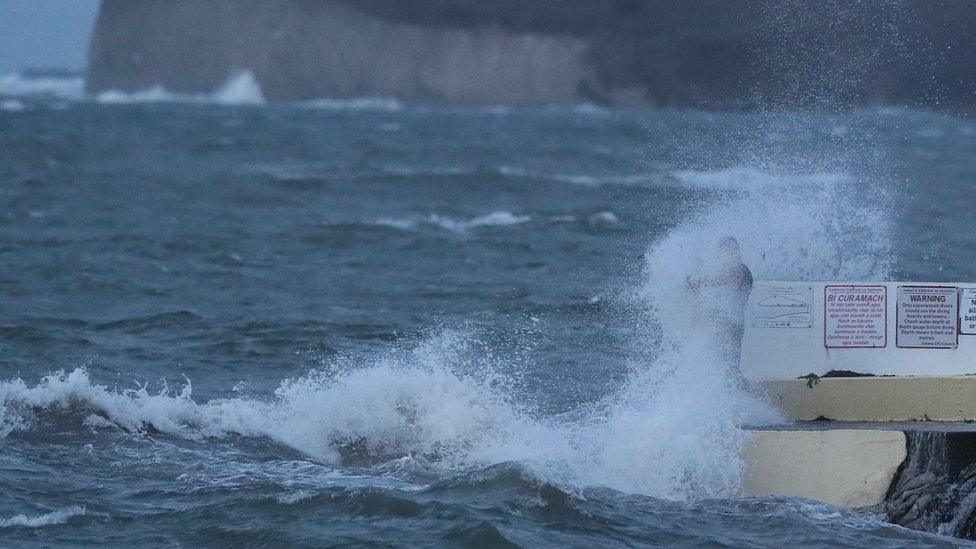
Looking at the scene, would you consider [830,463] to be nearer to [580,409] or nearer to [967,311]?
[967,311]

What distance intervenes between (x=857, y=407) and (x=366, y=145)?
4206 centimetres

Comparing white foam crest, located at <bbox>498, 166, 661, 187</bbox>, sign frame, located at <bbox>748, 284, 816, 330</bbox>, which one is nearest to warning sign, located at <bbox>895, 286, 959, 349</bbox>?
sign frame, located at <bbox>748, 284, 816, 330</bbox>

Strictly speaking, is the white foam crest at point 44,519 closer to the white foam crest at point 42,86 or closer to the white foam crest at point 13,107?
the white foam crest at point 13,107

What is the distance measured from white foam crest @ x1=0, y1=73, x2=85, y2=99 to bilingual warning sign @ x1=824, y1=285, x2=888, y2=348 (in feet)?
406

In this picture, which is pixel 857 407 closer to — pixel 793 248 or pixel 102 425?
pixel 793 248

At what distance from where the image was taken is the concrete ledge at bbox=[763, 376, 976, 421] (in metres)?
9.98

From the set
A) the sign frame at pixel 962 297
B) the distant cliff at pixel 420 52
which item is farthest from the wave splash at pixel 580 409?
the distant cliff at pixel 420 52

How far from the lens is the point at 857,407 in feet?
33.1

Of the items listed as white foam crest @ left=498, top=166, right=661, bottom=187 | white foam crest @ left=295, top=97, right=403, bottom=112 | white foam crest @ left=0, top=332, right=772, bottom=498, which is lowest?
white foam crest @ left=0, top=332, right=772, bottom=498

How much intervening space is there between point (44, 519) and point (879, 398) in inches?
217

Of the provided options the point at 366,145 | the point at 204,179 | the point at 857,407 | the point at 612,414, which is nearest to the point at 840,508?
the point at 857,407

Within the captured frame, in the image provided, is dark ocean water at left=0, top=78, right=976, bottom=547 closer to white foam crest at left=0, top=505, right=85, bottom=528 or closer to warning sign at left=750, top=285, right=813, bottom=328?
white foam crest at left=0, top=505, right=85, bottom=528

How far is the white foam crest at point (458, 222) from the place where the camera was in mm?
26047

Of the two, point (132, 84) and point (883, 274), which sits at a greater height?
point (132, 84)
